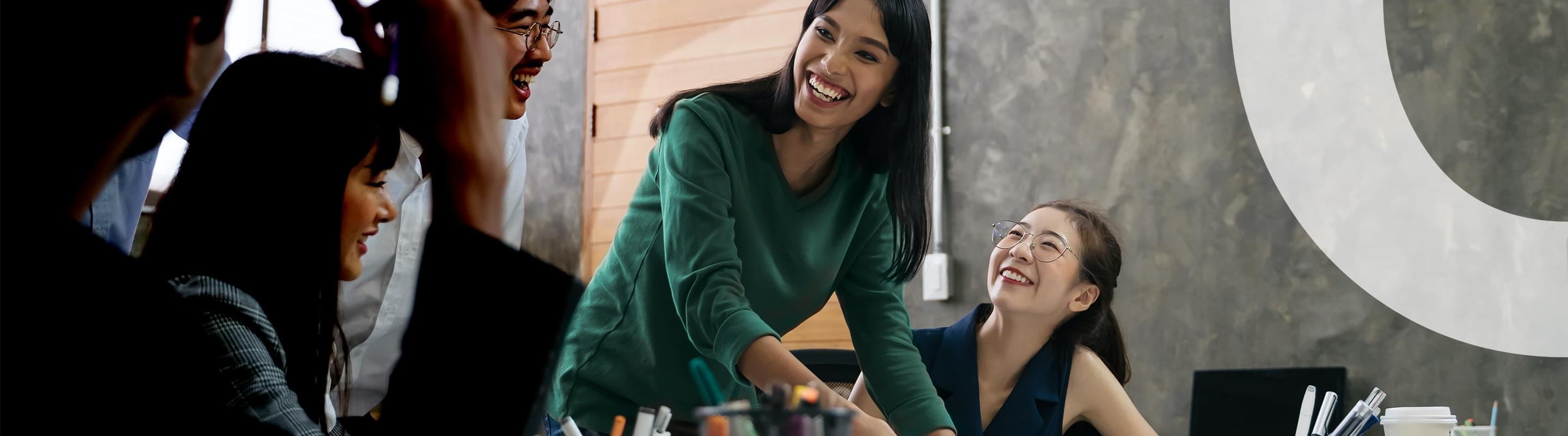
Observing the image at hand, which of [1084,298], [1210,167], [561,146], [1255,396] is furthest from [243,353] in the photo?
[561,146]

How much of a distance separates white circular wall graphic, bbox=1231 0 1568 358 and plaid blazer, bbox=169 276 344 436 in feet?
8.24

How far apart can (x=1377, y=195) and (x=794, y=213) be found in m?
1.81

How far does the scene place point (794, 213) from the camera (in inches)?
50.9

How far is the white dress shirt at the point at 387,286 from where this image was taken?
1.69 metres

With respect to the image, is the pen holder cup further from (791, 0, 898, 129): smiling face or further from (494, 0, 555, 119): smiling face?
(791, 0, 898, 129): smiling face

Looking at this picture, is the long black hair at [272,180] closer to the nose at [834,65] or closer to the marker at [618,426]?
the marker at [618,426]

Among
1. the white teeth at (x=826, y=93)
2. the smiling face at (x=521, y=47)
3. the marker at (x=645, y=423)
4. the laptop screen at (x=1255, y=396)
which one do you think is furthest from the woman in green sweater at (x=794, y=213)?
the laptop screen at (x=1255, y=396)

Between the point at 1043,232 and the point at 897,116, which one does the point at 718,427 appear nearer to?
the point at 897,116

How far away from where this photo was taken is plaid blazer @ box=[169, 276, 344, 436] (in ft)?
1.51

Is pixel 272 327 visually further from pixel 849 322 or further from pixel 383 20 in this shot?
pixel 849 322

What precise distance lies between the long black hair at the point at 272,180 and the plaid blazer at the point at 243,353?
0.6 inches

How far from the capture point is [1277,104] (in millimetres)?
2625

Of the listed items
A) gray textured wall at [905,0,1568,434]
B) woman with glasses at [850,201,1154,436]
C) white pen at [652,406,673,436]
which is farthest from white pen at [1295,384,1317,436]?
white pen at [652,406,673,436]

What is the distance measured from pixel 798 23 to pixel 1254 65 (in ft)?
3.74
